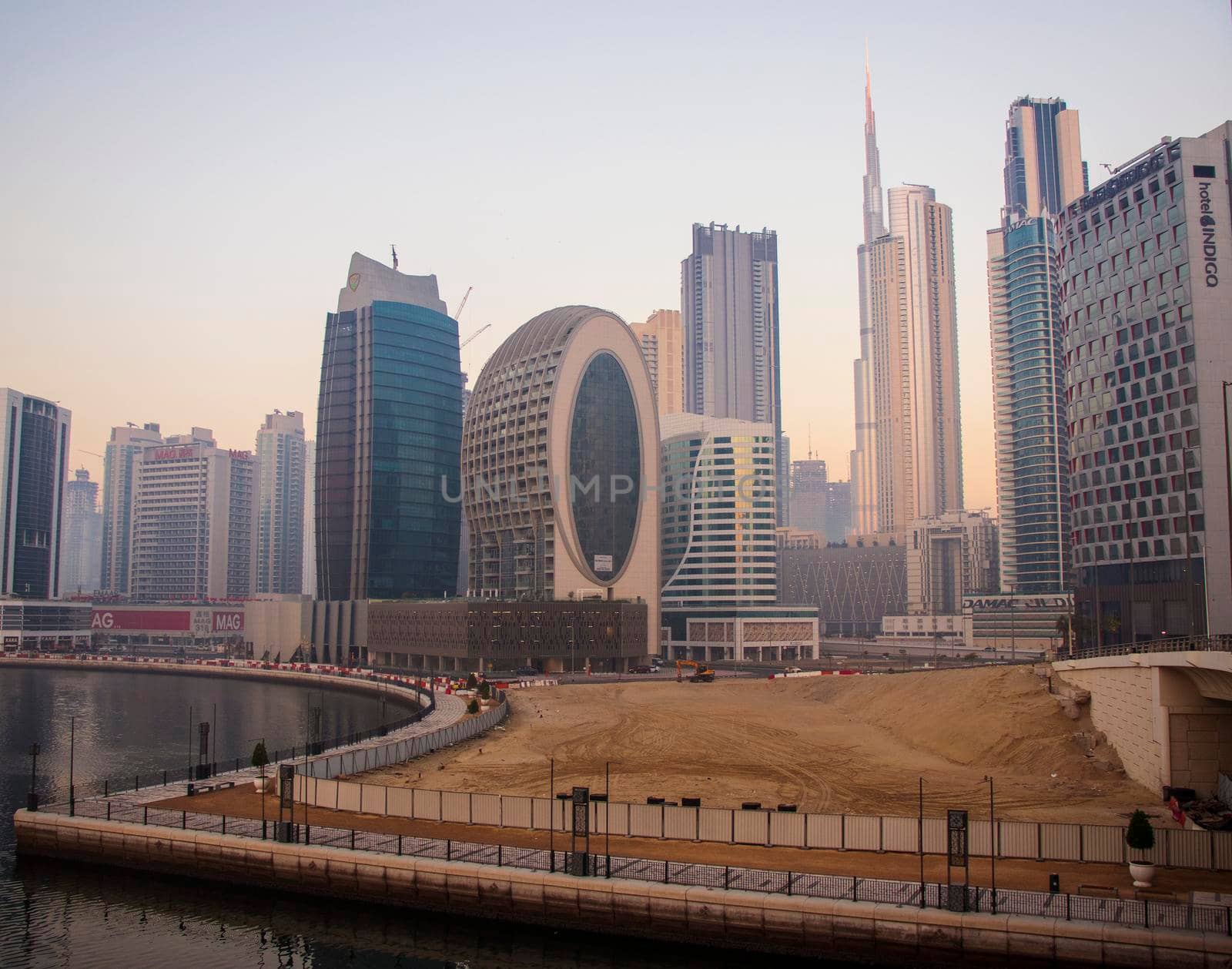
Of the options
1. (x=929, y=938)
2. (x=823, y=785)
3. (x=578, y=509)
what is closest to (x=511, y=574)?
(x=578, y=509)

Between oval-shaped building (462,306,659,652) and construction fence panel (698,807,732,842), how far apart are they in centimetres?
13763

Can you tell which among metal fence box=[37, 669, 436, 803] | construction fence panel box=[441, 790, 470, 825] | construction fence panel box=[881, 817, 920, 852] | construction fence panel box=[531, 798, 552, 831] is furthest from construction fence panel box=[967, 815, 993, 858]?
metal fence box=[37, 669, 436, 803]

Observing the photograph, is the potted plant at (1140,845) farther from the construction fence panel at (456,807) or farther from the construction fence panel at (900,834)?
the construction fence panel at (456,807)

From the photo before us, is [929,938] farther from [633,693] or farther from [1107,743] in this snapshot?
[633,693]

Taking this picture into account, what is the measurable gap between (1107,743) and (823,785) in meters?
18.6

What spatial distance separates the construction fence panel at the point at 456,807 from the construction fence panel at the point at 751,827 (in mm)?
13583

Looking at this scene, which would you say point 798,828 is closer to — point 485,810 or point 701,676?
point 485,810

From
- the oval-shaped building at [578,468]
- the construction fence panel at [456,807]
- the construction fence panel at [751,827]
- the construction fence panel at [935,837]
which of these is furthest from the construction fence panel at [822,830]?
the oval-shaped building at [578,468]

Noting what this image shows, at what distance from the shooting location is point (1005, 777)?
64.4 meters

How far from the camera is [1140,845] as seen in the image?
130 ft

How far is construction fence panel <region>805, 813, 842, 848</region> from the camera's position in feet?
151

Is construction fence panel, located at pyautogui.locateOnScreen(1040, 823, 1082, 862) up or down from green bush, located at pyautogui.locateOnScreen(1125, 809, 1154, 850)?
down

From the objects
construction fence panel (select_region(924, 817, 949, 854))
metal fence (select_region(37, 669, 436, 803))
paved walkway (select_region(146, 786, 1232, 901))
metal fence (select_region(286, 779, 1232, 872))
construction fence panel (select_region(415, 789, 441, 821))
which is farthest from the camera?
metal fence (select_region(37, 669, 436, 803))

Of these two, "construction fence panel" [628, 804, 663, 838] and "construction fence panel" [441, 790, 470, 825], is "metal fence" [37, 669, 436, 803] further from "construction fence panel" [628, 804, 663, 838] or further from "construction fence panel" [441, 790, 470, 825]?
"construction fence panel" [628, 804, 663, 838]
